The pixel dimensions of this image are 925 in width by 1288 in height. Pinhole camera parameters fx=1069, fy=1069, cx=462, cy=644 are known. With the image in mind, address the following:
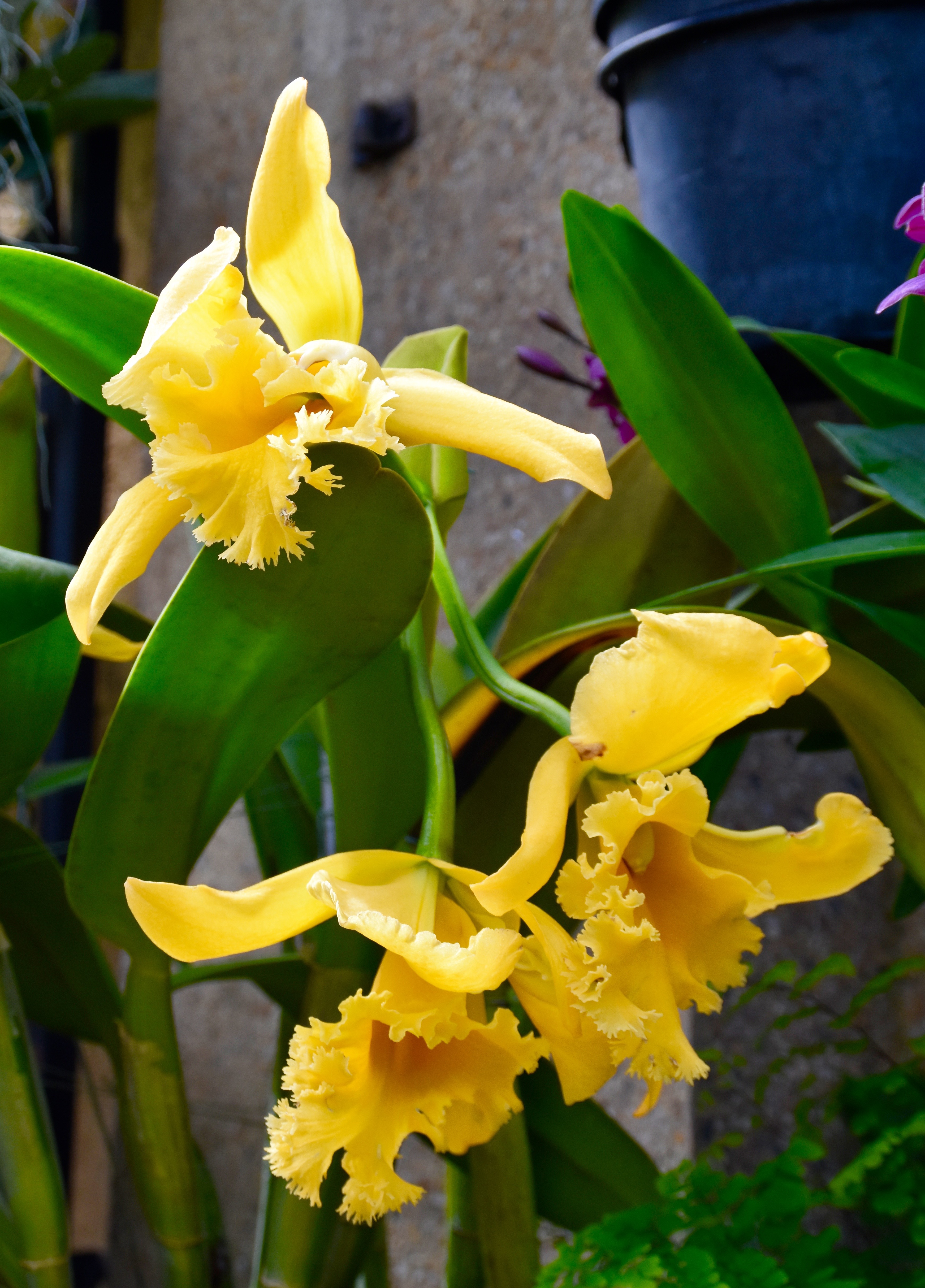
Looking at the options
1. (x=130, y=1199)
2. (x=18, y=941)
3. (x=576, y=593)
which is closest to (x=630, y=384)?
(x=576, y=593)

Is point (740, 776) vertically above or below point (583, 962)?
below

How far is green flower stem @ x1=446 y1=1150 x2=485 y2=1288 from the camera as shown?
0.66m

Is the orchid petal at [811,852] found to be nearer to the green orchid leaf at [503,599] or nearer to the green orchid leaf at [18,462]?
the green orchid leaf at [503,599]

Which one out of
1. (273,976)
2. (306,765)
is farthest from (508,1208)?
(306,765)

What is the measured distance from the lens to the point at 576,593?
0.63m

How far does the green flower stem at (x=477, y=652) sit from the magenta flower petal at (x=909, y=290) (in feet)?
0.69

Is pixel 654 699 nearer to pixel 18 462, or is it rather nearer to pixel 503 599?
pixel 503 599

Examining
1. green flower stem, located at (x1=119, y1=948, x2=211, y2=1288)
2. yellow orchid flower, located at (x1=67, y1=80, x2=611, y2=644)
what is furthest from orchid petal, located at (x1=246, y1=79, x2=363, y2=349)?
green flower stem, located at (x1=119, y1=948, x2=211, y2=1288)

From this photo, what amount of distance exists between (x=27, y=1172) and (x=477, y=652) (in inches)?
15.5

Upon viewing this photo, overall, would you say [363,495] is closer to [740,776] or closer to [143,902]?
[143,902]

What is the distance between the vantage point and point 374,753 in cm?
53

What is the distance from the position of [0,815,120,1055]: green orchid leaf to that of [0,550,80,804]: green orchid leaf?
0.11 metres

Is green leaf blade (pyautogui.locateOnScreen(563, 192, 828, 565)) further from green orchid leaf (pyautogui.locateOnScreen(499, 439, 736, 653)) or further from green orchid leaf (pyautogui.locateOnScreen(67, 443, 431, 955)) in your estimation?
green orchid leaf (pyautogui.locateOnScreen(67, 443, 431, 955))

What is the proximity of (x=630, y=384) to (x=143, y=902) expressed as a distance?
1.14ft
